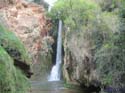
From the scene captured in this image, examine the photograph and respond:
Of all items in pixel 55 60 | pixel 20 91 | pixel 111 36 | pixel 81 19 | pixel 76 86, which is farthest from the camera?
pixel 55 60

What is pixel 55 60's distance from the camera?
2878cm

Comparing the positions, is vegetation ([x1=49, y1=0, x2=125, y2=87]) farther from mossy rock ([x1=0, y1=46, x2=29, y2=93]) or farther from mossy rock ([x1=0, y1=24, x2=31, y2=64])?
mossy rock ([x1=0, y1=46, x2=29, y2=93])

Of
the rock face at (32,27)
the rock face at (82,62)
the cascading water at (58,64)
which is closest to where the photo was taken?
the rock face at (82,62)

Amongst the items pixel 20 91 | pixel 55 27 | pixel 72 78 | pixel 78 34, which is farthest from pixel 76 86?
pixel 20 91

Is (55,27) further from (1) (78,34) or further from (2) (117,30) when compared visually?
(2) (117,30)

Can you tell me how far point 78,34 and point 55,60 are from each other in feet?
36.7

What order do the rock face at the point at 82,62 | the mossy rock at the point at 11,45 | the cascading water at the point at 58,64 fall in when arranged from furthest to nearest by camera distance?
the cascading water at the point at 58,64, the rock face at the point at 82,62, the mossy rock at the point at 11,45

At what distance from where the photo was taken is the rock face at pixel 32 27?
28938 mm

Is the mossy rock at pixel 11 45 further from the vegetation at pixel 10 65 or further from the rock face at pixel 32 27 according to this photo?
the rock face at pixel 32 27

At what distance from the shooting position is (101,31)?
15.9 m

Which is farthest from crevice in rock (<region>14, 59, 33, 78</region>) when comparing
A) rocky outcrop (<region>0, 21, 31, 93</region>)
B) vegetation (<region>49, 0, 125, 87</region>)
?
vegetation (<region>49, 0, 125, 87</region>)

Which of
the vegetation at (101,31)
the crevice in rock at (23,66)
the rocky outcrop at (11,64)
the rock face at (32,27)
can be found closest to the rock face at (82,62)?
the vegetation at (101,31)

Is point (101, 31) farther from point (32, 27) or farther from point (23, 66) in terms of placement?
point (32, 27)

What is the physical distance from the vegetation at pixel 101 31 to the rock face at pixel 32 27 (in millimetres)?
9640
